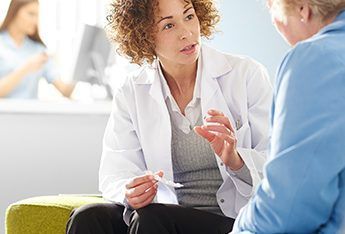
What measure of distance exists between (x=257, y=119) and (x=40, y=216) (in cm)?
76

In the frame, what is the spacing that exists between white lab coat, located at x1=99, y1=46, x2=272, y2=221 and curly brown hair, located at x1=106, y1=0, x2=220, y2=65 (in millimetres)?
71

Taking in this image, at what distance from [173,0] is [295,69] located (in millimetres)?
1028

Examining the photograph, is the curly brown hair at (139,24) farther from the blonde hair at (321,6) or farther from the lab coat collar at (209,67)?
the blonde hair at (321,6)

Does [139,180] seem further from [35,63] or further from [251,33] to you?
[35,63]

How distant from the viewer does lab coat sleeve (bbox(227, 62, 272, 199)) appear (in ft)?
7.00

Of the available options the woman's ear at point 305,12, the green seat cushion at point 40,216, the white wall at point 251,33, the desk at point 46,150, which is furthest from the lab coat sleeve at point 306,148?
the desk at point 46,150

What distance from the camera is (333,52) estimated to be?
134cm

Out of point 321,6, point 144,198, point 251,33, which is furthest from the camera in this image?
point 251,33

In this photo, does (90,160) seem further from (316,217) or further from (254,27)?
(316,217)

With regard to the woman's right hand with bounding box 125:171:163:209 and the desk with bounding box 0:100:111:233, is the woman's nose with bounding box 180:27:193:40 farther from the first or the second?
the desk with bounding box 0:100:111:233

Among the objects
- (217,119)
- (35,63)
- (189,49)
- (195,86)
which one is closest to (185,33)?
(189,49)

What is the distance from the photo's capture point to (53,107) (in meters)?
3.54

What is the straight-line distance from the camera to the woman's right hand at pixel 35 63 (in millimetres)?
3617

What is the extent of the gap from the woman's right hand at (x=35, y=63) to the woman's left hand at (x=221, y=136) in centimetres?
177
